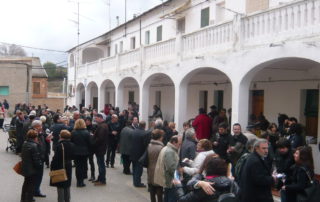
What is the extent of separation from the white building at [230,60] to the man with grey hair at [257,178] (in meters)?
4.24

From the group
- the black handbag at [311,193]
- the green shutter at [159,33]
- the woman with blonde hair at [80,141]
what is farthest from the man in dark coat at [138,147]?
the green shutter at [159,33]

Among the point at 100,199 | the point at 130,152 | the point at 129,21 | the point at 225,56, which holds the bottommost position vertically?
the point at 100,199

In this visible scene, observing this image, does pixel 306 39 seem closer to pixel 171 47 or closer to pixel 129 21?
pixel 171 47

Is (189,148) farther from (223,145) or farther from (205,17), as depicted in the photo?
(205,17)

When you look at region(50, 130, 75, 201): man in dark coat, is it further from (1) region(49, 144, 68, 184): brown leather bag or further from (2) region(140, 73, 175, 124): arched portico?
(2) region(140, 73, 175, 124): arched portico

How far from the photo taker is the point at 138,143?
30.8 feet

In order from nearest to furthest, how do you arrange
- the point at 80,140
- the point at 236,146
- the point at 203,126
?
the point at 236,146 → the point at 80,140 → the point at 203,126

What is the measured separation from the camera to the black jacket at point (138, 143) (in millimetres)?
9352

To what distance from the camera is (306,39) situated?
28.8 feet

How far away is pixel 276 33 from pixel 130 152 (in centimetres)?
488

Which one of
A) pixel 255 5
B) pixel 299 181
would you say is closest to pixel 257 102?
pixel 255 5

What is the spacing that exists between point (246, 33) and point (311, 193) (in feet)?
21.7

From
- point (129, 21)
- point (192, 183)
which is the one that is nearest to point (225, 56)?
point (192, 183)

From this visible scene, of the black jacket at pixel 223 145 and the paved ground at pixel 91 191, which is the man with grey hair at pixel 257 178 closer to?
the black jacket at pixel 223 145
